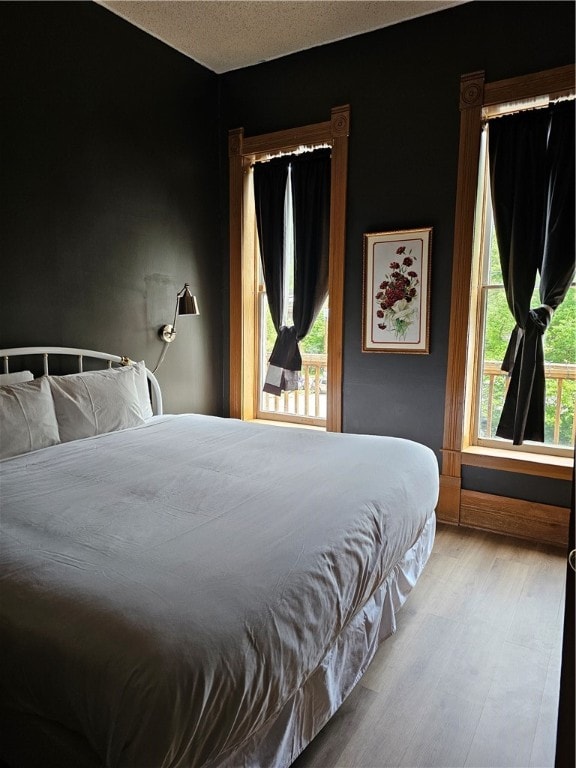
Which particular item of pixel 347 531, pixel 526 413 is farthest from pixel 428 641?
pixel 526 413

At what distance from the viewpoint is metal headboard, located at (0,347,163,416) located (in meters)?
2.71

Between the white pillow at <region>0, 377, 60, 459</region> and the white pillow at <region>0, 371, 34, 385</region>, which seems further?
the white pillow at <region>0, 371, 34, 385</region>

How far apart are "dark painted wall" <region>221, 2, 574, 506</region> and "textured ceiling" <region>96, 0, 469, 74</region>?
0.11 m

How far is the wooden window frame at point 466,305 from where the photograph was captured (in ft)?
10.0

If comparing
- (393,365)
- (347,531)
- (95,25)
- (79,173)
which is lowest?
(347,531)

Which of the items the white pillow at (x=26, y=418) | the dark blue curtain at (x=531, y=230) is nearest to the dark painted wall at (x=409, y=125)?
the dark blue curtain at (x=531, y=230)

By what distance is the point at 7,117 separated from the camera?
272cm

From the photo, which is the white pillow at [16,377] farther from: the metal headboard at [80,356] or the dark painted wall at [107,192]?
the dark painted wall at [107,192]

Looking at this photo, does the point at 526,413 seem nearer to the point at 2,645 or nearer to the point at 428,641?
the point at 428,641

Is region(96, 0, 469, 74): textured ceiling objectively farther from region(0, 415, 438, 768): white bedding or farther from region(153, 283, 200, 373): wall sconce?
region(0, 415, 438, 768): white bedding

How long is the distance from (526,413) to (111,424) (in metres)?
2.52

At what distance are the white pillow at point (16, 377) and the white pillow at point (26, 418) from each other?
10 centimetres

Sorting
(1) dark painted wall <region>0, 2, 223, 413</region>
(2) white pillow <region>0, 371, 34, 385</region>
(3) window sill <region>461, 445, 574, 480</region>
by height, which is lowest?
(3) window sill <region>461, 445, 574, 480</region>

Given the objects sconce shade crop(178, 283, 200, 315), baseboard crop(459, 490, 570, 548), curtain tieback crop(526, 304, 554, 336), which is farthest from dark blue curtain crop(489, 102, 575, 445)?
sconce shade crop(178, 283, 200, 315)
